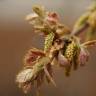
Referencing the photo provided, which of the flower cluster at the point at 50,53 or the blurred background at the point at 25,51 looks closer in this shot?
the flower cluster at the point at 50,53

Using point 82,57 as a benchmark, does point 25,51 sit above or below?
above

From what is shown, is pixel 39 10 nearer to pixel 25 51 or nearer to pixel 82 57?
pixel 82 57

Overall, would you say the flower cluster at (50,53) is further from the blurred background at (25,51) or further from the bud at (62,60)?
the blurred background at (25,51)

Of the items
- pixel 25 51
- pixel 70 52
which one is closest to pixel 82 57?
pixel 70 52

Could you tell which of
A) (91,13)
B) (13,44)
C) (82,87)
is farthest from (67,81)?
(91,13)

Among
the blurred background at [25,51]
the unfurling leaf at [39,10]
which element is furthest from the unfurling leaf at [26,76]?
the blurred background at [25,51]
